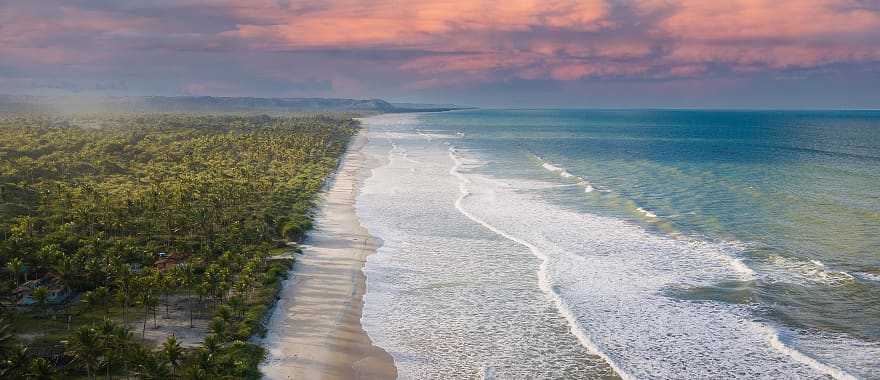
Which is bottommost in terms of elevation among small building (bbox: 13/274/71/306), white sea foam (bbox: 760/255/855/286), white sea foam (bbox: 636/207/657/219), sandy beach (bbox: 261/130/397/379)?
sandy beach (bbox: 261/130/397/379)

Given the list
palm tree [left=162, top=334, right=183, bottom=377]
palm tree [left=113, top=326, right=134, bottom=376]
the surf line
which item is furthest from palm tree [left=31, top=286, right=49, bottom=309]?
the surf line

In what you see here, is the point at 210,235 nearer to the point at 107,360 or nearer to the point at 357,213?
the point at 357,213

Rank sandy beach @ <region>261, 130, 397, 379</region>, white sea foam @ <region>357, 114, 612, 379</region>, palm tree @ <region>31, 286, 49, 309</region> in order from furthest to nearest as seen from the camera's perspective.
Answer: palm tree @ <region>31, 286, 49, 309</region> → white sea foam @ <region>357, 114, 612, 379</region> → sandy beach @ <region>261, 130, 397, 379</region>

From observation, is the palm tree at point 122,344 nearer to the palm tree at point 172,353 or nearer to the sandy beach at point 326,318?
the palm tree at point 172,353

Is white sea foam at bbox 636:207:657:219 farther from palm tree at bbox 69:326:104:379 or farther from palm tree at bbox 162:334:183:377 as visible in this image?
palm tree at bbox 69:326:104:379

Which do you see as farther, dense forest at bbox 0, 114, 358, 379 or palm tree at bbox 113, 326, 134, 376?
dense forest at bbox 0, 114, 358, 379

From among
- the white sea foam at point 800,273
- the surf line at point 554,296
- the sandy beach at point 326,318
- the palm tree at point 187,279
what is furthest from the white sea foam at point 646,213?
the palm tree at point 187,279

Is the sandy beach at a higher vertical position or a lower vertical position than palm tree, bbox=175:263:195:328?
lower

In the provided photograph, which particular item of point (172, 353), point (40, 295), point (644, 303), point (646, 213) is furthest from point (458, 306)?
point (646, 213)
